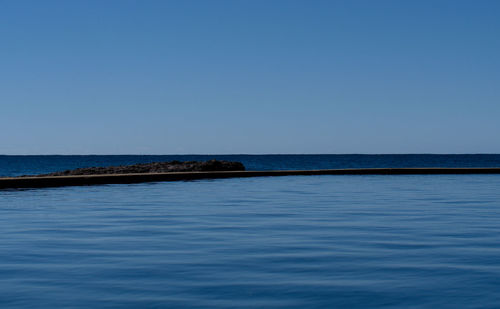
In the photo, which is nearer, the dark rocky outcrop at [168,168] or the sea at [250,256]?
the sea at [250,256]

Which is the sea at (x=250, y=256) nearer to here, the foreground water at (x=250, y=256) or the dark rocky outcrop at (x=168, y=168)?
the foreground water at (x=250, y=256)

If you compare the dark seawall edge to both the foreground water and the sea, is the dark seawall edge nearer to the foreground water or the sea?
the foreground water

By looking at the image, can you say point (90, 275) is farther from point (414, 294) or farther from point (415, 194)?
point (415, 194)

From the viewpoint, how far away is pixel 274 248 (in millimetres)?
8188

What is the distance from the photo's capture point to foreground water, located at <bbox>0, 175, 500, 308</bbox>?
550 cm

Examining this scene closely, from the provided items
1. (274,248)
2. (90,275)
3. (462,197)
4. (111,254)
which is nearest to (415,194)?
(462,197)

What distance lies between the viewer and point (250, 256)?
760 cm

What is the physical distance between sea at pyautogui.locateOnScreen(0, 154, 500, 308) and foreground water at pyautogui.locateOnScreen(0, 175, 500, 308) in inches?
0.6

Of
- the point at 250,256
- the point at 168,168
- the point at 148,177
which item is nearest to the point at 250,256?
the point at 250,256

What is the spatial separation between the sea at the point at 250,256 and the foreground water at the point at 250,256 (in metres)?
0.02

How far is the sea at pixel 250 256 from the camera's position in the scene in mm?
5496

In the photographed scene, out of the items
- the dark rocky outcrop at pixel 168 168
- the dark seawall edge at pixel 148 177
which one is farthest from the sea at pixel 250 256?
the dark rocky outcrop at pixel 168 168

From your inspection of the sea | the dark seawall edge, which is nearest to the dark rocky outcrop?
the dark seawall edge

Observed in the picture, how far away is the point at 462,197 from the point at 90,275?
13097 mm
